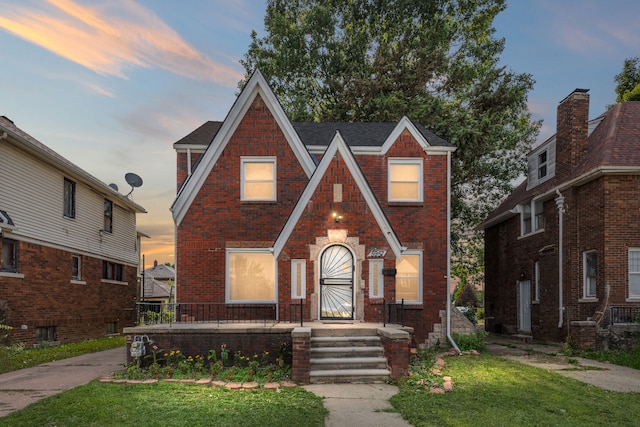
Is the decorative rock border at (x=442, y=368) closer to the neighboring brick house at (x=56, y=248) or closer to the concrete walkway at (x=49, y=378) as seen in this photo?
the concrete walkway at (x=49, y=378)

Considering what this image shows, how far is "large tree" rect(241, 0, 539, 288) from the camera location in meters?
27.2

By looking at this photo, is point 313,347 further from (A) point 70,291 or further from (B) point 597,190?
(A) point 70,291

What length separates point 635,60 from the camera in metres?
29.4

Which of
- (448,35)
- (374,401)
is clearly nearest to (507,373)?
(374,401)

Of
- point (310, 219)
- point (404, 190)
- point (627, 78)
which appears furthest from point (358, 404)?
point (627, 78)

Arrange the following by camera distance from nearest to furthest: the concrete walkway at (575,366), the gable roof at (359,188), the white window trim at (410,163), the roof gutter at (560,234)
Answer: the concrete walkway at (575,366), the gable roof at (359,188), the white window trim at (410,163), the roof gutter at (560,234)

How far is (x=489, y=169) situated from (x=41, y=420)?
983 inches

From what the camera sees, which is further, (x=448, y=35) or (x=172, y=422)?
(x=448, y=35)

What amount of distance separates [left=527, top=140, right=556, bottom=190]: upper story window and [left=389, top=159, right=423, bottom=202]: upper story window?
285 inches

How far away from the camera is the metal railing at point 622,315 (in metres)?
15.8

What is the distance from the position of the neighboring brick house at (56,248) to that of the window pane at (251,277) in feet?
22.5

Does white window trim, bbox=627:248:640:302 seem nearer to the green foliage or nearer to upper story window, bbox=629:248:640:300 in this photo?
upper story window, bbox=629:248:640:300

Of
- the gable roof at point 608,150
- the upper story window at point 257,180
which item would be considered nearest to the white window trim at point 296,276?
the upper story window at point 257,180

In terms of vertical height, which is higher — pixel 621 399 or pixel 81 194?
pixel 81 194
